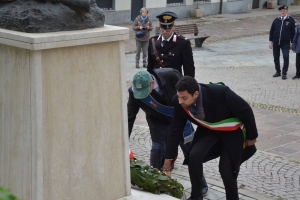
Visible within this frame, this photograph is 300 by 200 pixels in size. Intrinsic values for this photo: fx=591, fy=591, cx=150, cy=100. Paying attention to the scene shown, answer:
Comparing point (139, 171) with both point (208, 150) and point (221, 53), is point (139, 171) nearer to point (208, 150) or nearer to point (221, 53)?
point (208, 150)

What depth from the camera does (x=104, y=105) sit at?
4742 mm

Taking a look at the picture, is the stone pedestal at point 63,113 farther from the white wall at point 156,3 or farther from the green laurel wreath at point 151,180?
the white wall at point 156,3

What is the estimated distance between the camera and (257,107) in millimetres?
11047

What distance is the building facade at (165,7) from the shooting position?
23922mm

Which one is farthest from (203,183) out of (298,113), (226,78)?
(226,78)

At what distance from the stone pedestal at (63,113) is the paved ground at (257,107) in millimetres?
2062

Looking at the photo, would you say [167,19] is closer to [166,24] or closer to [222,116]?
[166,24]

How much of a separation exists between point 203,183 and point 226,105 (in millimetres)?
1239

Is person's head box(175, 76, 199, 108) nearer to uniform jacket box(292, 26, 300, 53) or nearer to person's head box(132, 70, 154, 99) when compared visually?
person's head box(132, 70, 154, 99)

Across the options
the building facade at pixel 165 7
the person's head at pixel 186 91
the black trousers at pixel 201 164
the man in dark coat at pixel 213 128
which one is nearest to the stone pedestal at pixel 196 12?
the building facade at pixel 165 7

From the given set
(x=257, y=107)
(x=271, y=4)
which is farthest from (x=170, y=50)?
(x=271, y=4)

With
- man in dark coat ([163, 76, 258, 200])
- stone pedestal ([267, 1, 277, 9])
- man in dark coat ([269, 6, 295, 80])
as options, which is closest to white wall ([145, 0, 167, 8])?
stone pedestal ([267, 1, 277, 9])

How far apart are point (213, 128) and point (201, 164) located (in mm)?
390

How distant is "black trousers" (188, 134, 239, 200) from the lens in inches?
224
